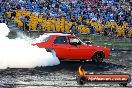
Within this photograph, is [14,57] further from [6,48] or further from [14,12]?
[14,12]

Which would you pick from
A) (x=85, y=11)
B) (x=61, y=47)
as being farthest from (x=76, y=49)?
(x=85, y=11)

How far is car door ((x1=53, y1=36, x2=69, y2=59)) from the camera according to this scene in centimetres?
1873

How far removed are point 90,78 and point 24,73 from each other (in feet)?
15.8

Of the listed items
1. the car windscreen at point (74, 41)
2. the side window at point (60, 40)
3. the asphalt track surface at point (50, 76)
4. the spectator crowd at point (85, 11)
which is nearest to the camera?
the asphalt track surface at point (50, 76)

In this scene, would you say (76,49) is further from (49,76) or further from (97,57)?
(49,76)

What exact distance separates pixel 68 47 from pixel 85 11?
47.4 feet

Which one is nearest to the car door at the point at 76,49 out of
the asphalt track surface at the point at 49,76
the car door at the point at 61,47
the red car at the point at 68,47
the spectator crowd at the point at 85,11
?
the red car at the point at 68,47

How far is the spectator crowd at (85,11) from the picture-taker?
3011 cm

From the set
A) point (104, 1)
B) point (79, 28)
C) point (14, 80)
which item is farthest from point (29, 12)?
point (14, 80)

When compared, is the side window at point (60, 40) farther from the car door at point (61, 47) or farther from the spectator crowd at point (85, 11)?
the spectator crowd at point (85, 11)

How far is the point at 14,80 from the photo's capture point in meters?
13.1

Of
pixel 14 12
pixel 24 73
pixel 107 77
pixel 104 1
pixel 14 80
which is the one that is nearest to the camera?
pixel 107 77

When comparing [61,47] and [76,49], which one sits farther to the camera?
[76,49]

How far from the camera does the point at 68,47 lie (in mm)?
18984
